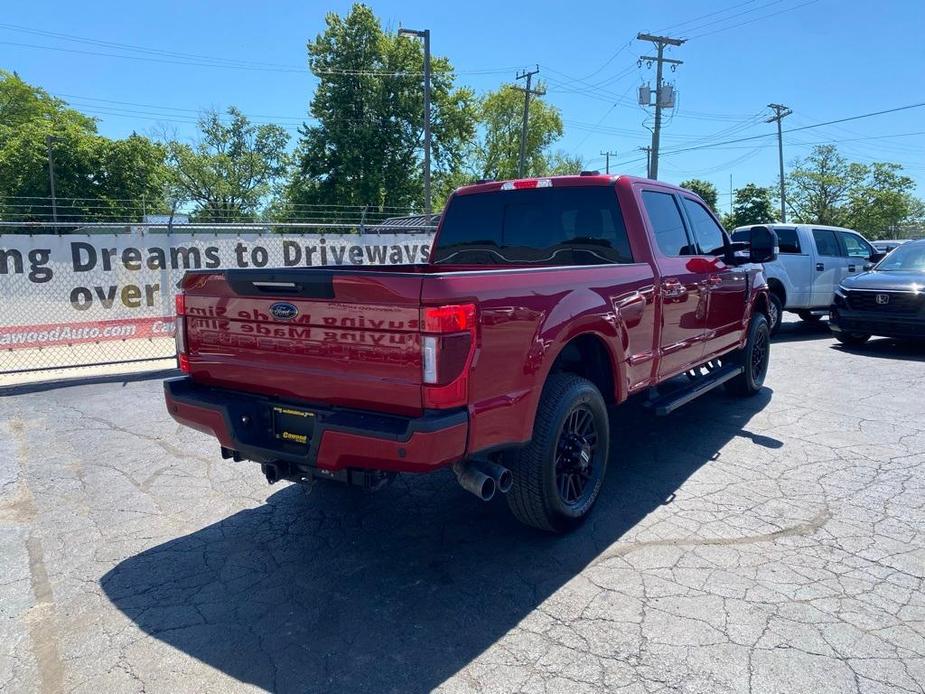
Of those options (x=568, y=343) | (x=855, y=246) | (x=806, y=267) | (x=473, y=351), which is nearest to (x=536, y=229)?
(x=568, y=343)

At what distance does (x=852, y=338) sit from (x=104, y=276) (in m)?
11.3

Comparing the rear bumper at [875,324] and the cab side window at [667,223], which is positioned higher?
the cab side window at [667,223]

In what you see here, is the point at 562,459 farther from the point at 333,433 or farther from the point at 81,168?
the point at 81,168

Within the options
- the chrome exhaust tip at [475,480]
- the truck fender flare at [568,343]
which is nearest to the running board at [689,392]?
the truck fender flare at [568,343]

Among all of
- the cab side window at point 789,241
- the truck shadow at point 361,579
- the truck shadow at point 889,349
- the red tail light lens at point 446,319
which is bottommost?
the truck shadow at point 361,579

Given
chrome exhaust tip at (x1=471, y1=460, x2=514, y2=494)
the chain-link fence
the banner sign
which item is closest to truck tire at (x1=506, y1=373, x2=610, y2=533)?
chrome exhaust tip at (x1=471, y1=460, x2=514, y2=494)

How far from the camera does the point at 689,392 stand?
16.4 ft

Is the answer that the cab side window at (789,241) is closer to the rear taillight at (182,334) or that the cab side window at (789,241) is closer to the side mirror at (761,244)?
the side mirror at (761,244)

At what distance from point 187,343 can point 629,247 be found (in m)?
2.94

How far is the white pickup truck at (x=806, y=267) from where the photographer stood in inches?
430

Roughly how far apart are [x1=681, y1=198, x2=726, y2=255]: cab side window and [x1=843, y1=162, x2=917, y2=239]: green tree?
6222 centimetres

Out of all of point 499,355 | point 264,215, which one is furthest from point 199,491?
point 264,215

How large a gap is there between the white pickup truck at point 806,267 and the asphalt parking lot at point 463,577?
20.2 feet

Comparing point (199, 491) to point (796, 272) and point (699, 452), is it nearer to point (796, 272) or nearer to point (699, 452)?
point (699, 452)
